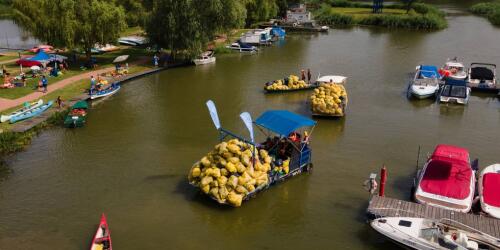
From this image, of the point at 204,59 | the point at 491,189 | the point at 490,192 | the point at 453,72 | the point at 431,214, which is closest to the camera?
the point at 431,214

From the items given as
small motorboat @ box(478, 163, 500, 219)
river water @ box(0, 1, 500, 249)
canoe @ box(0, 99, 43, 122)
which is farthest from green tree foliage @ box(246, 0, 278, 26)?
small motorboat @ box(478, 163, 500, 219)

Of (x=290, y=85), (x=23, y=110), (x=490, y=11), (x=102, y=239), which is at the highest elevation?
(x=490, y=11)

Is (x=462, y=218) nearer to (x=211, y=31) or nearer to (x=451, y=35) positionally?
(x=211, y=31)

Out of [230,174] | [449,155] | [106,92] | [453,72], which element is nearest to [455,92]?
[453,72]

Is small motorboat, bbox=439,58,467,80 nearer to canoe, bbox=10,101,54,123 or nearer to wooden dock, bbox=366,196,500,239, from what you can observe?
wooden dock, bbox=366,196,500,239

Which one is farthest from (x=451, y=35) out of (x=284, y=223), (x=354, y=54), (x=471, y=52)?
(x=284, y=223)

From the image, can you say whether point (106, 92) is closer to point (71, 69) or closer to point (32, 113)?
point (32, 113)
